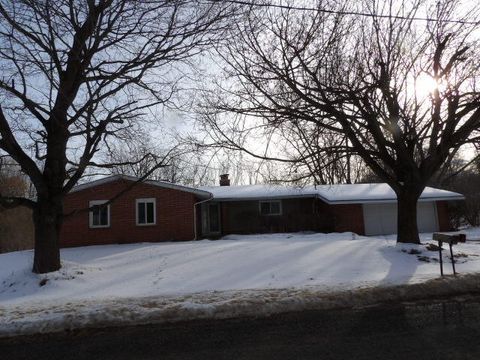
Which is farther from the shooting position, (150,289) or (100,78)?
(100,78)

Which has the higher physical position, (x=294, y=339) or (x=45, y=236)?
(x=45, y=236)

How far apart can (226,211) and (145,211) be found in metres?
7.08

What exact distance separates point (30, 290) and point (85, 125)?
4.33m

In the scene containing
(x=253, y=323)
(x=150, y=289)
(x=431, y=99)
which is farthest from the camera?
(x=431, y=99)

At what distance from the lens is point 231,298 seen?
8.52 metres

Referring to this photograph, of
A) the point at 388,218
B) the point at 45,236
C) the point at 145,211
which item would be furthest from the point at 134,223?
the point at 388,218

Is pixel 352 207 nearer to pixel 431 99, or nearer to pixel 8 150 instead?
pixel 431 99

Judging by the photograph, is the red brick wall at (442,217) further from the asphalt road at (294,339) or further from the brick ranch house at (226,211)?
the asphalt road at (294,339)

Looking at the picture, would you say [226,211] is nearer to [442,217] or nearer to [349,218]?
[349,218]

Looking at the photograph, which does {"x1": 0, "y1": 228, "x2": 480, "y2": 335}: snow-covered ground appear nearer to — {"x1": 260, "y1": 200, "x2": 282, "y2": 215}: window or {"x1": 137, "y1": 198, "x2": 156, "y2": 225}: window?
{"x1": 137, "y1": 198, "x2": 156, "y2": 225}: window

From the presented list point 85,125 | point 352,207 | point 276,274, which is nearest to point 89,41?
point 85,125

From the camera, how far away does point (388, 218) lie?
95.2 feet

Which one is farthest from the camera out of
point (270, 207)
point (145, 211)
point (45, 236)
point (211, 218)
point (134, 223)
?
point (270, 207)

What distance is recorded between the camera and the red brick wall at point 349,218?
2836 cm
